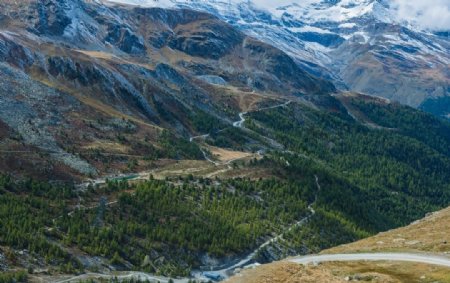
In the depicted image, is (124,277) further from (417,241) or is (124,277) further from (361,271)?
(361,271)

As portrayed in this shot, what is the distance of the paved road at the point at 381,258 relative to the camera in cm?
8063

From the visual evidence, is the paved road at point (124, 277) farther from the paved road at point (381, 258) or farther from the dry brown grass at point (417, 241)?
the paved road at point (381, 258)

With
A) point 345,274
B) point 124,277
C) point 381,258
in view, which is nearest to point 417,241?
point 381,258

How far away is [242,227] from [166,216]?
23662 mm

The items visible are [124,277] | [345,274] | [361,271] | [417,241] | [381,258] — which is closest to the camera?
[345,274]

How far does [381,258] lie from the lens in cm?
8544

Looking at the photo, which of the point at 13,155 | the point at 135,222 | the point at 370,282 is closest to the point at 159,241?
the point at 135,222

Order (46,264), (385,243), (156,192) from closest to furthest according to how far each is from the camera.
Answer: (385,243), (46,264), (156,192)

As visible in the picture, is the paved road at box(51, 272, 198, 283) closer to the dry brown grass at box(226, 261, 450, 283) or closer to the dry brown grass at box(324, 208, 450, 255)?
the dry brown grass at box(324, 208, 450, 255)

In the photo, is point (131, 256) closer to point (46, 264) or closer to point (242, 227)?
point (46, 264)

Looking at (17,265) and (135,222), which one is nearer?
(17,265)

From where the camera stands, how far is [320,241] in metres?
183

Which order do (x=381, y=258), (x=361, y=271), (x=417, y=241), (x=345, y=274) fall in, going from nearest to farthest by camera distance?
(x=345, y=274)
(x=361, y=271)
(x=381, y=258)
(x=417, y=241)

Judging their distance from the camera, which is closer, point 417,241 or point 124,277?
point 417,241
